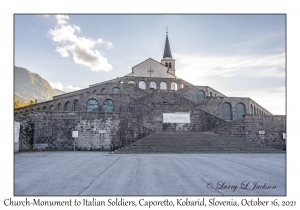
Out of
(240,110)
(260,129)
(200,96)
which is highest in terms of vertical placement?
(200,96)

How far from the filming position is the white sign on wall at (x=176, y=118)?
2050 centimetres

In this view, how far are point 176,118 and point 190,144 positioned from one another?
5.81 m

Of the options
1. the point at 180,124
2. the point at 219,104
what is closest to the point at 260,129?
the point at 180,124

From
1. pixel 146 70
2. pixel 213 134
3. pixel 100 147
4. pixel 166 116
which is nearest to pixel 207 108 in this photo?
pixel 166 116

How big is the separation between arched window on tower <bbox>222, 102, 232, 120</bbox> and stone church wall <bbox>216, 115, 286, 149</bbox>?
10.0 m

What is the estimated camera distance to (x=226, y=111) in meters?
28.6

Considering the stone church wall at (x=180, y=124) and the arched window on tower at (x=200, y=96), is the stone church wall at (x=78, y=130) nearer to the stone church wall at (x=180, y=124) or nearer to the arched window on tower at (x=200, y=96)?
the stone church wall at (x=180, y=124)

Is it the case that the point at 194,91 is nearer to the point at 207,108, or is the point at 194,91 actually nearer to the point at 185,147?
the point at 207,108

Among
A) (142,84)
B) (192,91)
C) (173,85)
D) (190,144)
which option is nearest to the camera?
(190,144)

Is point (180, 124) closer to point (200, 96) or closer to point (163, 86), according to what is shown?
point (200, 96)

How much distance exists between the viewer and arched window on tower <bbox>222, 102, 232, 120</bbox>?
93.6 feet

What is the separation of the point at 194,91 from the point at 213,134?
20.3 metres

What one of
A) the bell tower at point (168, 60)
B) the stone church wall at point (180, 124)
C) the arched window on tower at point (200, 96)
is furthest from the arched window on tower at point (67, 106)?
the bell tower at point (168, 60)

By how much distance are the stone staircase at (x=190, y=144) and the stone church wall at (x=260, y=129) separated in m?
1.15
